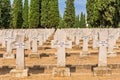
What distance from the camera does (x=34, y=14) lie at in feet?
228

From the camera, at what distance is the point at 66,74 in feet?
40.7

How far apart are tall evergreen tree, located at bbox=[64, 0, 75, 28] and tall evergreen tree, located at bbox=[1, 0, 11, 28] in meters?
12.4

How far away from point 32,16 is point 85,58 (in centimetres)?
5271

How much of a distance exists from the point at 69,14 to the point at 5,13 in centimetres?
1518

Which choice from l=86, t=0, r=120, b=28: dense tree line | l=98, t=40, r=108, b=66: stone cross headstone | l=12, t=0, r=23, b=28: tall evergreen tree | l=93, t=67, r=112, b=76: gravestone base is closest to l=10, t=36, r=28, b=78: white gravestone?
l=93, t=67, r=112, b=76: gravestone base

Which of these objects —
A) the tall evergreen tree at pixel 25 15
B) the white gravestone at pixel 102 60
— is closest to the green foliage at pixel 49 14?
the tall evergreen tree at pixel 25 15

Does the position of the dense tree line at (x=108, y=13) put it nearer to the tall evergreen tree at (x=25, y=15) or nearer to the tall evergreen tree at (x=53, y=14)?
the tall evergreen tree at (x=53, y=14)

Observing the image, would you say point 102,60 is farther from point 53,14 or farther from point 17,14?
point 17,14

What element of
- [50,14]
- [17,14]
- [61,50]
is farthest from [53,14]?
[61,50]

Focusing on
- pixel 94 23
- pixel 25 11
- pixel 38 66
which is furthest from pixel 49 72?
pixel 25 11

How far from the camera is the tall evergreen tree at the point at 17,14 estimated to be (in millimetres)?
74806

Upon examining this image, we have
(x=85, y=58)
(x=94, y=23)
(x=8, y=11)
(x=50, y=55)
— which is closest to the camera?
(x=85, y=58)

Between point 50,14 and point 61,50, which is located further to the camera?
point 50,14

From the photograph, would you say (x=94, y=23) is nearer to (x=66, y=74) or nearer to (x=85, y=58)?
(x=85, y=58)
